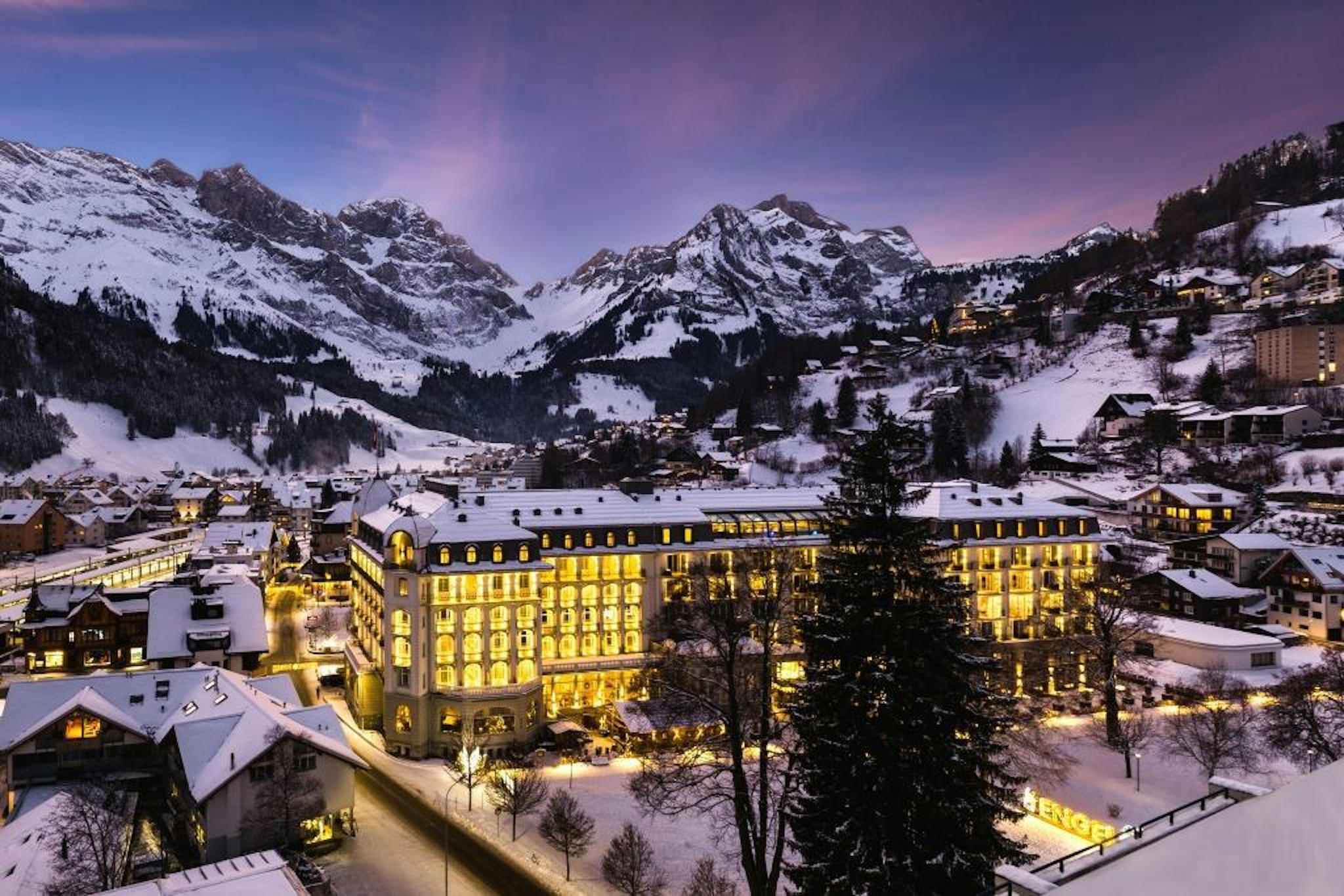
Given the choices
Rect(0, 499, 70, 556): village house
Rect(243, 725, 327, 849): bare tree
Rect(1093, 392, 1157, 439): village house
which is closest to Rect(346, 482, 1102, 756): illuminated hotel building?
Rect(243, 725, 327, 849): bare tree

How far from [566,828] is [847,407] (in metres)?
101

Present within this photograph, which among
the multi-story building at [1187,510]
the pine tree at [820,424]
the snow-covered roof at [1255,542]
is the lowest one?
the snow-covered roof at [1255,542]

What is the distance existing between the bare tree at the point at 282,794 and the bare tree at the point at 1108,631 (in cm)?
3386

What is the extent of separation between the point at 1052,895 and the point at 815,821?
14.4 metres

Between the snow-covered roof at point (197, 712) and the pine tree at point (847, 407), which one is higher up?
the pine tree at point (847, 407)

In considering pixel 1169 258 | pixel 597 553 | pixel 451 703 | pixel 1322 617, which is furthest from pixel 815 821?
pixel 1169 258

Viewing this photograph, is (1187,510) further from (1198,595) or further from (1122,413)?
(1122,413)

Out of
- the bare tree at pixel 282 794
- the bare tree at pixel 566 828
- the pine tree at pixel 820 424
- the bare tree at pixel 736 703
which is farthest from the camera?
the pine tree at pixel 820 424

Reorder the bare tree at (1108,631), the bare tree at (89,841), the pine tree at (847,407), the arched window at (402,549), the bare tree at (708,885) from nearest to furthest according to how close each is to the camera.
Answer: the bare tree at (708,885)
the bare tree at (89,841)
the bare tree at (1108,631)
the arched window at (402,549)
the pine tree at (847,407)

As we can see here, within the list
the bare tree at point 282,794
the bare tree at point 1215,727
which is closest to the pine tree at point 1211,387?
the bare tree at point 1215,727

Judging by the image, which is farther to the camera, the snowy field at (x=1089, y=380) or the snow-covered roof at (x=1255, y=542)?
the snowy field at (x=1089, y=380)

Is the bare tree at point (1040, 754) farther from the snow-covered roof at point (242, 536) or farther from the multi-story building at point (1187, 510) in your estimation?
the snow-covered roof at point (242, 536)

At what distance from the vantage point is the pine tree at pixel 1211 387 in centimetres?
Result: 9869

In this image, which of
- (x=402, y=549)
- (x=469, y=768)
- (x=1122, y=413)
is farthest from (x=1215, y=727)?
(x=1122, y=413)
